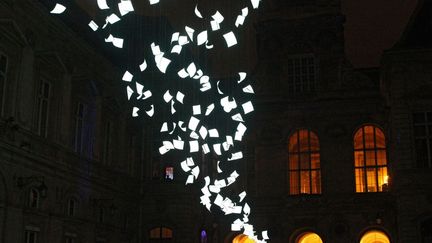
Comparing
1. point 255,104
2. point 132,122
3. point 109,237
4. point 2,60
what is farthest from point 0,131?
point 255,104

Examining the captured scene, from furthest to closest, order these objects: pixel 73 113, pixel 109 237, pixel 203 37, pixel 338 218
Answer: pixel 338 218 < pixel 109 237 < pixel 73 113 < pixel 203 37

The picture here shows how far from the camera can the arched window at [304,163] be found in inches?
1086

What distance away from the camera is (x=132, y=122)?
27.4m

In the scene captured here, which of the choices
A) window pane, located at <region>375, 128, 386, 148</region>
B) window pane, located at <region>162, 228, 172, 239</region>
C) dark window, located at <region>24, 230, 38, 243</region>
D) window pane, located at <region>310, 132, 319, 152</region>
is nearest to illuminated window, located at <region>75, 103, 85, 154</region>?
dark window, located at <region>24, 230, 38, 243</region>

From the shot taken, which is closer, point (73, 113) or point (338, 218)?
A: point (73, 113)

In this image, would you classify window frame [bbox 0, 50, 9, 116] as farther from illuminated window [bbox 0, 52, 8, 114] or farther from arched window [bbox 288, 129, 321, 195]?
arched window [bbox 288, 129, 321, 195]

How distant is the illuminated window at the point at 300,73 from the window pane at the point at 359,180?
4044mm

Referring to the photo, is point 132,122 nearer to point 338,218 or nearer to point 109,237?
point 109,237

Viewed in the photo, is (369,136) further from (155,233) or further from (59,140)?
(59,140)

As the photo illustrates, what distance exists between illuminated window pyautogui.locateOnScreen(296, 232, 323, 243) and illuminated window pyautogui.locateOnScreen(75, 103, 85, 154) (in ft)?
33.2

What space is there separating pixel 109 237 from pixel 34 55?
8157mm

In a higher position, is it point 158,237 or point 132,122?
point 132,122

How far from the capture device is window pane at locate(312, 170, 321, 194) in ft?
90.2

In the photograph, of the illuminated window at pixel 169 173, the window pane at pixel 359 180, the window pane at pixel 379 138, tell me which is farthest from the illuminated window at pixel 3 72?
the window pane at pixel 379 138
